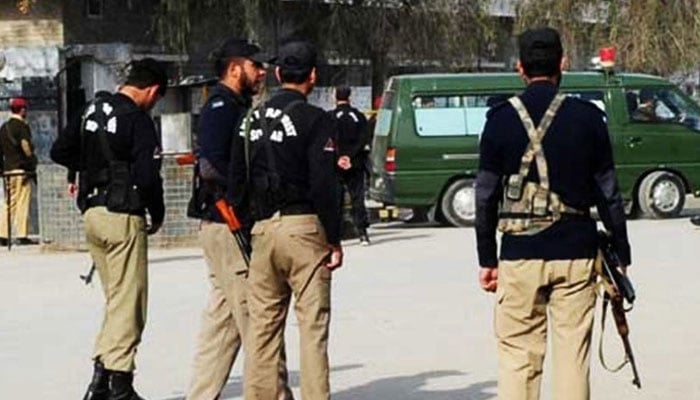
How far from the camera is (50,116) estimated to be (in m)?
24.0

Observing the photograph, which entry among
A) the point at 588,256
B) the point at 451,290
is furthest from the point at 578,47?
the point at 588,256

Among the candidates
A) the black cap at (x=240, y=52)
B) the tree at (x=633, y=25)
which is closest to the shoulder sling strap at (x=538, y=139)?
the black cap at (x=240, y=52)

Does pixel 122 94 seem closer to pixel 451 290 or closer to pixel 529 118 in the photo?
pixel 529 118

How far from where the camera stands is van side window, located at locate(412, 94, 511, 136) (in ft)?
72.1

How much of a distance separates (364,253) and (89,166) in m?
9.54

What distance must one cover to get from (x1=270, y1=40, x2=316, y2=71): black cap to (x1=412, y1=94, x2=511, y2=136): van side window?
571 inches

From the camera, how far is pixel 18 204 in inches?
768

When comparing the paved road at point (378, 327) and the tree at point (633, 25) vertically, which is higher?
the tree at point (633, 25)

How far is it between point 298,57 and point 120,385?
2.11 metres

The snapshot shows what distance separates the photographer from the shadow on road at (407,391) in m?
8.91

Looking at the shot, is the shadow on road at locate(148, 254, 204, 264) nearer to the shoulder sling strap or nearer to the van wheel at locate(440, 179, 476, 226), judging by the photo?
the van wheel at locate(440, 179, 476, 226)

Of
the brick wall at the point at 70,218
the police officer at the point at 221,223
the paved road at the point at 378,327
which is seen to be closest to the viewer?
the police officer at the point at 221,223

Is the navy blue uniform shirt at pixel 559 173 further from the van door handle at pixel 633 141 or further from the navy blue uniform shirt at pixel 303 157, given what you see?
the van door handle at pixel 633 141

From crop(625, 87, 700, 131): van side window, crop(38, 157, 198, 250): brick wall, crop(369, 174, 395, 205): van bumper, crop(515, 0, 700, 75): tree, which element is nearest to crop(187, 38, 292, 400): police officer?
crop(38, 157, 198, 250): brick wall
